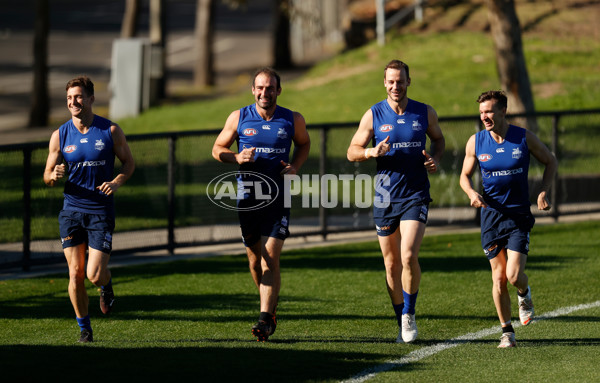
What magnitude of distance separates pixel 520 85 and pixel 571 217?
425 centimetres

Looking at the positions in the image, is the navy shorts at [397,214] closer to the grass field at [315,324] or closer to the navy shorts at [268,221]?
the navy shorts at [268,221]

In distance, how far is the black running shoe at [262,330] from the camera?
8445 millimetres

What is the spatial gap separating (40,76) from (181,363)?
71.9 ft

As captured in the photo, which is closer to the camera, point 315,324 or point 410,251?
point 410,251

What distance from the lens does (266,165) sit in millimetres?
8656

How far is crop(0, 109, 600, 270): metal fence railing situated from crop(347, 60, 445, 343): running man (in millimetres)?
5566

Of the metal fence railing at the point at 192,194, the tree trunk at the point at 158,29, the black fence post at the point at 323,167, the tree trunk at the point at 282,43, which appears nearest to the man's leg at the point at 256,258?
the metal fence railing at the point at 192,194

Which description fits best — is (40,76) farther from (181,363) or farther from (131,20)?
(181,363)

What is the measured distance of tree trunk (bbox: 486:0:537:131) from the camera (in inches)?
773

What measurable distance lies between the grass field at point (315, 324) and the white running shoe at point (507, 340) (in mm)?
82

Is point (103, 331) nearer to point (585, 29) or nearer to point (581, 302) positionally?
Answer: point (581, 302)

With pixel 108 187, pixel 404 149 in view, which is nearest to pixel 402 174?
pixel 404 149

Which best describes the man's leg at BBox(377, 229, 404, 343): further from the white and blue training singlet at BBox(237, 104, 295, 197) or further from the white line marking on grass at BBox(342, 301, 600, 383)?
the white and blue training singlet at BBox(237, 104, 295, 197)

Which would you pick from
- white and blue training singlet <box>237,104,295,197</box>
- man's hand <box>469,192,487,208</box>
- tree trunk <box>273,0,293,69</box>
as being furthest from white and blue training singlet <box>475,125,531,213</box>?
tree trunk <box>273,0,293,69</box>
